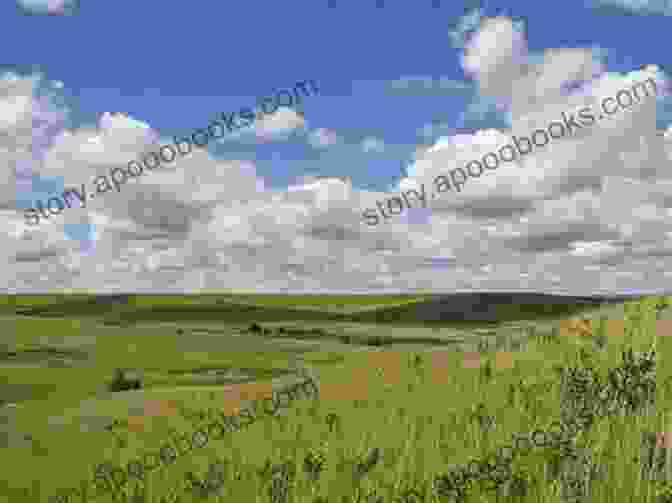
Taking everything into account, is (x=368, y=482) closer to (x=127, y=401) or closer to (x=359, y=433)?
(x=359, y=433)

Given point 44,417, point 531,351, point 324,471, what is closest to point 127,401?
point 44,417

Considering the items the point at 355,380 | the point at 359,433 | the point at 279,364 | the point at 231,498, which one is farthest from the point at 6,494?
the point at 279,364

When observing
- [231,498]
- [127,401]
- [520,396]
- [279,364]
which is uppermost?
[520,396]

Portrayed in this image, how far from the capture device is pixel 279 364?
119062 millimetres

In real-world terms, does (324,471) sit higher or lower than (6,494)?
higher

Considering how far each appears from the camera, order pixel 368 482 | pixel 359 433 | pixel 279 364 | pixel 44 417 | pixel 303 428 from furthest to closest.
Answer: pixel 279 364
pixel 44 417
pixel 303 428
pixel 359 433
pixel 368 482

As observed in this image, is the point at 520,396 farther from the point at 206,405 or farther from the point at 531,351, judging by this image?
the point at 206,405

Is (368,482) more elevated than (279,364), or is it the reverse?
(368,482)

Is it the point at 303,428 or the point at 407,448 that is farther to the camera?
the point at 303,428

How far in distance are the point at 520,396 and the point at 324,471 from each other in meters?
3.08

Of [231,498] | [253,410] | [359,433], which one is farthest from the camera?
[253,410]

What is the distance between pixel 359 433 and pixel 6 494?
13.1 ft

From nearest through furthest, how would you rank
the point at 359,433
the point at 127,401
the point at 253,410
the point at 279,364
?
the point at 359,433
the point at 253,410
the point at 127,401
the point at 279,364

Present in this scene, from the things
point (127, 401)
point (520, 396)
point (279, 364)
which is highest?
point (520, 396)
